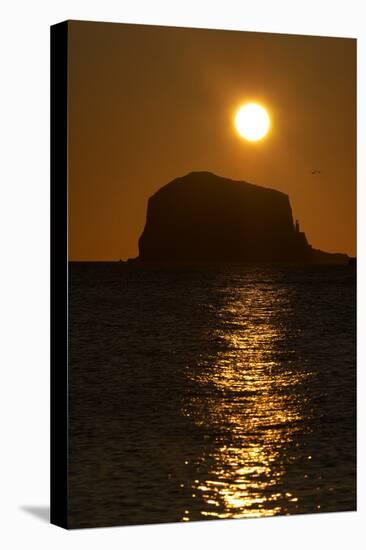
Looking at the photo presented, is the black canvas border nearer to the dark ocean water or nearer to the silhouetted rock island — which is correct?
the dark ocean water

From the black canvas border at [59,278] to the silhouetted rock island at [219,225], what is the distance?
74cm

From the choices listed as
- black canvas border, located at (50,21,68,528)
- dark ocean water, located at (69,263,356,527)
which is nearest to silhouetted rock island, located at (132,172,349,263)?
dark ocean water, located at (69,263,356,527)

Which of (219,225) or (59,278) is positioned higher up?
(219,225)

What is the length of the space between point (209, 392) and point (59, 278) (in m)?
1.62

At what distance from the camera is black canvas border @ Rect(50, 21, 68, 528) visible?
14.0 m

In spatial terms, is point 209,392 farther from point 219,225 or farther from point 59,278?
point 59,278

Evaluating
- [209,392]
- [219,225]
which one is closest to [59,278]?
[219,225]

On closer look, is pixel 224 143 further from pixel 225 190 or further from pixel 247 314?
pixel 247 314

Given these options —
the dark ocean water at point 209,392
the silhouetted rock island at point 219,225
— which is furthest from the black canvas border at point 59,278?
the silhouetted rock island at point 219,225

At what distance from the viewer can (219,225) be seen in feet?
48.2

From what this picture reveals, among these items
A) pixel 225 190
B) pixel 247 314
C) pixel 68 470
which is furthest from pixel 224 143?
pixel 68 470

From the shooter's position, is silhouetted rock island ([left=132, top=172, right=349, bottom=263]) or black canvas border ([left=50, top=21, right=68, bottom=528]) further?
silhouetted rock island ([left=132, top=172, right=349, bottom=263])

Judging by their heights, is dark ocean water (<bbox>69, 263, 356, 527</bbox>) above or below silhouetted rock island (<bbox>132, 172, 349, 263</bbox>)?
below

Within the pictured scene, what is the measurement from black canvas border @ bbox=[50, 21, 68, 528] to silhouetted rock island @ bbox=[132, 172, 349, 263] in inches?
29.2
